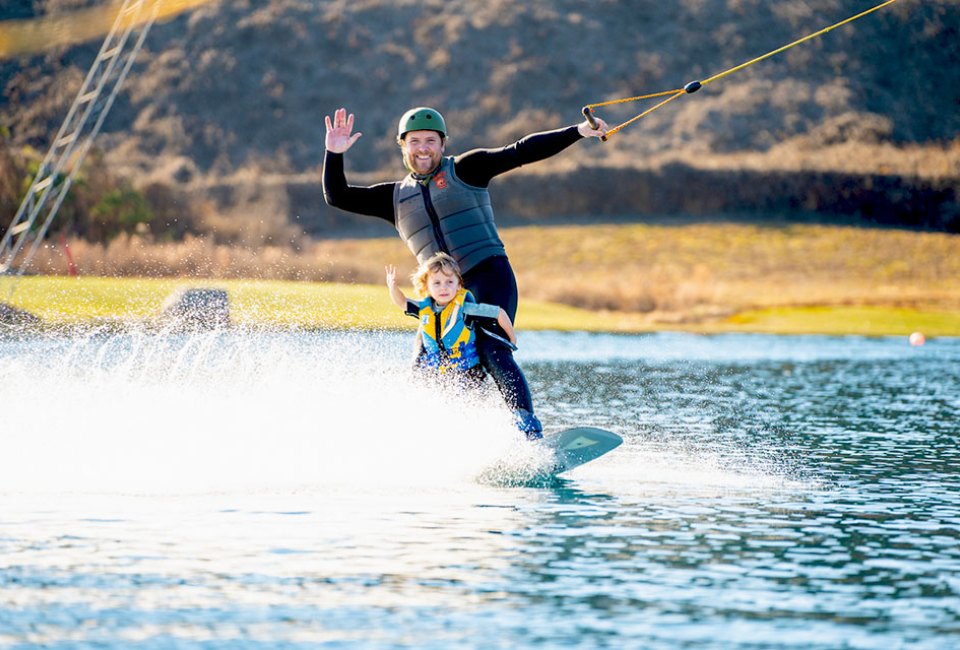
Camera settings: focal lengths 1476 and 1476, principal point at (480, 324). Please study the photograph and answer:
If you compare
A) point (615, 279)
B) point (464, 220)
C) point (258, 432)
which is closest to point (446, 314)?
point (464, 220)

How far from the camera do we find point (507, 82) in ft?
204

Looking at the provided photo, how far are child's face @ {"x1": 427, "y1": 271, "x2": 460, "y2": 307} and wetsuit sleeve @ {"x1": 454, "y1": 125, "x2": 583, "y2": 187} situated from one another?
602mm

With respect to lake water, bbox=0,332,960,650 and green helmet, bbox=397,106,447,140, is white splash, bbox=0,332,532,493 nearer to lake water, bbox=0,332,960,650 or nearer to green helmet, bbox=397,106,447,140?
lake water, bbox=0,332,960,650

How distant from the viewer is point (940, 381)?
61.8 ft

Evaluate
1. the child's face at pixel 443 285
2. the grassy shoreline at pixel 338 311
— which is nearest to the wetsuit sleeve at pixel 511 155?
the child's face at pixel 443 285

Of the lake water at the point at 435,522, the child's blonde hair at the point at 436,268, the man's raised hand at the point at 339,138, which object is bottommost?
A: the lake water at the point at 435,522

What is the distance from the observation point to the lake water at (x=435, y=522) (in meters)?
5.39

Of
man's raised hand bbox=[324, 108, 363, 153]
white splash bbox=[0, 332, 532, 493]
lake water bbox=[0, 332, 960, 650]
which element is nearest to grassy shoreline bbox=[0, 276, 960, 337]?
lake water bbox=[0, 332, 960, 650]

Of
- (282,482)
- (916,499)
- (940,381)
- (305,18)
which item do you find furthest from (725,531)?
(305,18)

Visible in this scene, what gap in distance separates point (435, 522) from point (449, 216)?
221 centimetres

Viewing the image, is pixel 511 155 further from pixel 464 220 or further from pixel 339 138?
pixel 339 138

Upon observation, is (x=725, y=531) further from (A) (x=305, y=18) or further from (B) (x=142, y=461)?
(A) (x=305, y=18)

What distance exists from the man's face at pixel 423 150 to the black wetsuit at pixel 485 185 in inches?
5.8

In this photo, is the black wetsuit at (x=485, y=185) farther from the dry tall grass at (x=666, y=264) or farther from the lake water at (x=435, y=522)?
the dry tall grass at (x=666, y=264)
